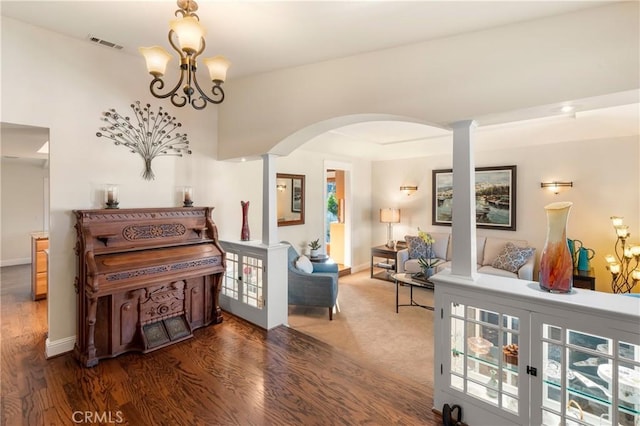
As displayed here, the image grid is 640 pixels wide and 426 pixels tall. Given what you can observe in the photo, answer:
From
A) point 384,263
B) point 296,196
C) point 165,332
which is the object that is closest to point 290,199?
point 296,196

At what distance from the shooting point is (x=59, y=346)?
2.81 meters

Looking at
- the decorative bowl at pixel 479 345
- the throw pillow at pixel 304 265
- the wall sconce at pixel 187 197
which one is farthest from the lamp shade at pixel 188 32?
the throw pillow at pixel 304 265

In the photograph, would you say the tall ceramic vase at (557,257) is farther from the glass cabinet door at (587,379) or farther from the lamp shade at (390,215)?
Answer: the lamp shade at (390,215)

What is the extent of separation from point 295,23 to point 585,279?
464cm

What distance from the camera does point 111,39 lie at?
107 inches

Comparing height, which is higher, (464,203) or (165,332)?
(464,203)

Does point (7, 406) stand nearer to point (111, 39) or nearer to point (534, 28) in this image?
point (111, 39)

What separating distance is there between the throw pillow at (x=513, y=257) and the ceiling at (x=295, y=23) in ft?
9.54

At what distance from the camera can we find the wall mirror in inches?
203

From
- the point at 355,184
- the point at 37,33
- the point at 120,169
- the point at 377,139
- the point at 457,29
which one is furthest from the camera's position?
the point at 355,184

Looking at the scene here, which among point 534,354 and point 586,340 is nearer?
point 586,340

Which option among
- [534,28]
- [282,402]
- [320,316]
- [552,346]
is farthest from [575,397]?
[320,316]

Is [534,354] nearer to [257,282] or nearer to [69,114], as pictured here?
[257,282]

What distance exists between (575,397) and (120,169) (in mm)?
4105
